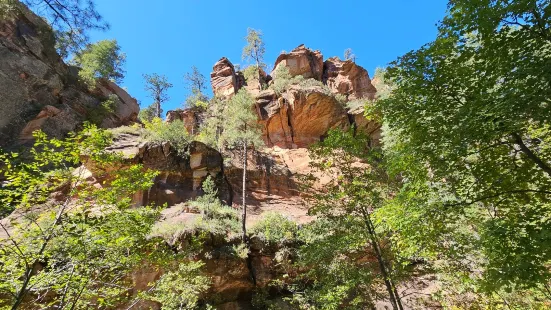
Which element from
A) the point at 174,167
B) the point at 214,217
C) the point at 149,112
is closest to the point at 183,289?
the point at 214,217

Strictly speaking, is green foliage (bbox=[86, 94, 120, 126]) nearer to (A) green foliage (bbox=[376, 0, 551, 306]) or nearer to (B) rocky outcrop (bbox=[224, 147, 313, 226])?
(B) rocky outcrop (bbox=[224, 147, 313, 226])

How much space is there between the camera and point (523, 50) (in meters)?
4.86

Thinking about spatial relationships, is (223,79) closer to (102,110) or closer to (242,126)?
(102,110)

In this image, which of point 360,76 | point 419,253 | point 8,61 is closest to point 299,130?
point 360,76

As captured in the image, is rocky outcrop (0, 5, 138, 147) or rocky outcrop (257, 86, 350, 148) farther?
rocky outcrop (257, 86, 350, 148)

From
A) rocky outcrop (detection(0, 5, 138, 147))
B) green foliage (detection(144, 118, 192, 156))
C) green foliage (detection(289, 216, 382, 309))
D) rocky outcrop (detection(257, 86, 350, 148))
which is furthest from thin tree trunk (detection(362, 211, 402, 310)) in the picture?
rocky outcrop (detection(0, 5, 138, 147))

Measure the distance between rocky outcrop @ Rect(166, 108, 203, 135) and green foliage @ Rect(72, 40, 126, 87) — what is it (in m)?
7.88

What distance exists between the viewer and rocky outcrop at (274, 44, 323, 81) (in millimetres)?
32688

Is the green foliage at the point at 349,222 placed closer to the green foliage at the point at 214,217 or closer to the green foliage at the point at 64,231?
the green foliage at the point at 64,231

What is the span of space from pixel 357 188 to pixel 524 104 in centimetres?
479

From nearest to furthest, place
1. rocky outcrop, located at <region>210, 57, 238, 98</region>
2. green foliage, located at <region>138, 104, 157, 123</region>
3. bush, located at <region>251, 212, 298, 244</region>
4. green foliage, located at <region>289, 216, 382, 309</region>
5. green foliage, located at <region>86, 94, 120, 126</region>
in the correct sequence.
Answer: green foliage, located at <region>289, 216, 382, 309</region> → bush, located at <region>251, 212, 298, 244</region> → green foliage, located at <region>86, 94, 120, 126</region> → rocky outcrop, located at <region>210, 57, 238, 98</region> → green foliage, located at <region>138, 104, 157, 123</region>

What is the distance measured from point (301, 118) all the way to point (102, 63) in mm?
23246

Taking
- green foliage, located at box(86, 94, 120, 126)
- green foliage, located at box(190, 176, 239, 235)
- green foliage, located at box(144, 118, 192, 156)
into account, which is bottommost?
green foliage, located at box(190, 176, 239, 235)

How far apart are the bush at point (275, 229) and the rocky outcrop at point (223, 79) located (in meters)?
19.3
